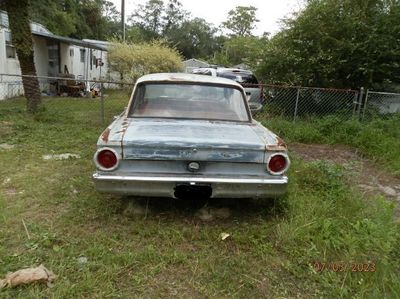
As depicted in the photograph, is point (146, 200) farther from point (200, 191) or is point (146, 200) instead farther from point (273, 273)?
point (273, 273)

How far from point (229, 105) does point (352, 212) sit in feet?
6.29

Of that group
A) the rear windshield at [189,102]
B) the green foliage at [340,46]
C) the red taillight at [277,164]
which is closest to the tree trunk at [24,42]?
the rear windshield at [189,102]

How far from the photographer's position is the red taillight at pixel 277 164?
3.52m

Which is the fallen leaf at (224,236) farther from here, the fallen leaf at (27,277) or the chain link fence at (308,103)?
the chain link fence at (308,103)

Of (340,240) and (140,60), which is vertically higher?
(140,60)

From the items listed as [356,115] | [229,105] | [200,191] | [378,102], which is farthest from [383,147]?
[200,191]

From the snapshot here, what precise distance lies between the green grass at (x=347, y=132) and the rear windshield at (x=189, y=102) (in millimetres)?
4025

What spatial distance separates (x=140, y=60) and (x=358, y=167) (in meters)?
14.3

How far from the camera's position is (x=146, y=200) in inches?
163

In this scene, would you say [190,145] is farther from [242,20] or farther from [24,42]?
[242,20]

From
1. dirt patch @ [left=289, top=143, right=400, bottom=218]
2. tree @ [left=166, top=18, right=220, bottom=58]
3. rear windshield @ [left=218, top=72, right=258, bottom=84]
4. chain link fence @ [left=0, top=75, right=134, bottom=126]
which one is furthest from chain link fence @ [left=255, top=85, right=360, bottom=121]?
tree @ [left=166, top=18, right=220, bottom=58]

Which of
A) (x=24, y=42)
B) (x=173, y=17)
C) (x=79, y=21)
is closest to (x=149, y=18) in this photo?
(x=173, y=17)

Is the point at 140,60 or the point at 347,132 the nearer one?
the point at 347,132

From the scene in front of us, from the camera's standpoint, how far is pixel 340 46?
31.4 feet
